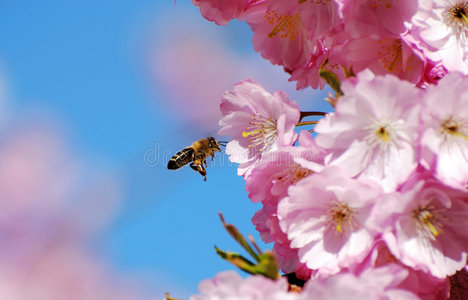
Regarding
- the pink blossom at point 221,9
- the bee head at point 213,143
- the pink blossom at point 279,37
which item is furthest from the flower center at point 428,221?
the bee head at point 213,143

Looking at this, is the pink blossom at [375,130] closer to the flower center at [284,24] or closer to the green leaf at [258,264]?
the green leaf at [258,264]

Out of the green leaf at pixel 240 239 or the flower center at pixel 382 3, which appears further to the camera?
the flower center at pixel 382 3

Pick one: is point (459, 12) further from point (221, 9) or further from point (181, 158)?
point (181, 158)

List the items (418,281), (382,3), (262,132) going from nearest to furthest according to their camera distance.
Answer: (418,281), (382,3), (262,132)

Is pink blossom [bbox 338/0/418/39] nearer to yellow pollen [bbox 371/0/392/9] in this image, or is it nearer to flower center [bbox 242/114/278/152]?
yellow pollen [bbox 371/0/392/9]

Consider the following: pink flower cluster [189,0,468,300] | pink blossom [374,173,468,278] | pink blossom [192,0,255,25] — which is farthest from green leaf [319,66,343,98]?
pink blossom [192,0,255,25]

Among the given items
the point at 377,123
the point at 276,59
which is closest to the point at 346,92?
the point at 377,123

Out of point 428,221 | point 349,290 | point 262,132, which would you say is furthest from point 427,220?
point 262,132
